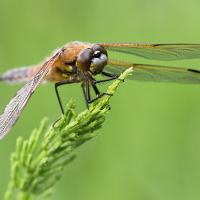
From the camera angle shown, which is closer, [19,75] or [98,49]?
[98,49]

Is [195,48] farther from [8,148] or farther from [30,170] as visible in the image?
[8,148]

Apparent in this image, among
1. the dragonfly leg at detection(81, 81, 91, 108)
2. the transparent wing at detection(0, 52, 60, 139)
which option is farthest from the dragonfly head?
the transparent wing at detection(0, 52, 60, 139)

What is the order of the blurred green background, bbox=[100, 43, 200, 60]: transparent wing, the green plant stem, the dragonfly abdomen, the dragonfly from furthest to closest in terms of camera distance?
1. the blurred green background
2. the dragonfly abdomen
3. bbox=[100, 43, 200, 60]: transparent wing
4. the dragonfly
5. the green plant stem

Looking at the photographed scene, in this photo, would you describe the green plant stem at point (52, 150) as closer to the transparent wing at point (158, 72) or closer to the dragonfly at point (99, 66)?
the dragonfly at point (99, 66)

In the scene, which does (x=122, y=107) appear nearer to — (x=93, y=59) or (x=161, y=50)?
(x=161, y=50)

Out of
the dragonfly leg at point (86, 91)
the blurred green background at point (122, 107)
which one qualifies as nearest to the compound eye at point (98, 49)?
the dragonfly leg at point (86, 91)

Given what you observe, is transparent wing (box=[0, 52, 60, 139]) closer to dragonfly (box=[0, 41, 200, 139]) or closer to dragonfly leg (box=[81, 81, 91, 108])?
dragonfly (box=[0, 41, 200, 139])

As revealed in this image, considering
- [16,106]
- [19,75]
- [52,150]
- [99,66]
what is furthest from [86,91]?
[19,75]
